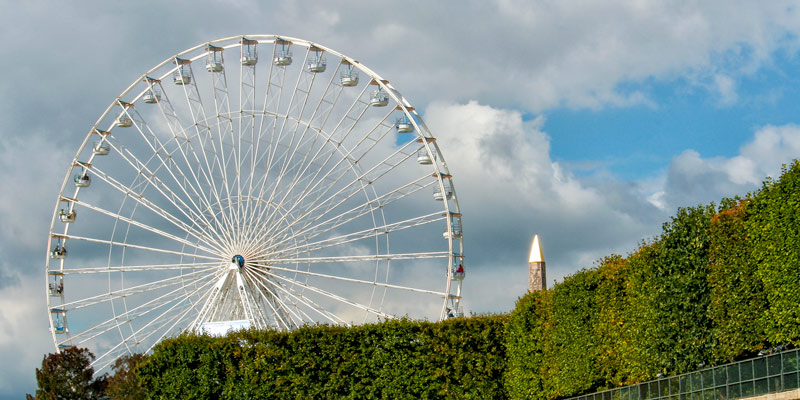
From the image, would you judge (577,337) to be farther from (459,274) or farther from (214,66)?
(214,66)

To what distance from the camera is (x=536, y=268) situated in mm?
49594

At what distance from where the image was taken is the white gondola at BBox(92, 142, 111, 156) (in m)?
Answer: 55.4

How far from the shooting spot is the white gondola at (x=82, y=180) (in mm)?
55438

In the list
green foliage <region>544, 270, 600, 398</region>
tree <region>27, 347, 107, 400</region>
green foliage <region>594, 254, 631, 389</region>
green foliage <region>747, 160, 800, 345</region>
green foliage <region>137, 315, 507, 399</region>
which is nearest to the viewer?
green foliage <region>747, 160, 800, 345</region>

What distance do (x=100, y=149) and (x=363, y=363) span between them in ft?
71.2

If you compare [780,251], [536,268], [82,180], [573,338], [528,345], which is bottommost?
[573,338]

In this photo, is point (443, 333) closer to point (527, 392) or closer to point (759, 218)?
point (527, 392)

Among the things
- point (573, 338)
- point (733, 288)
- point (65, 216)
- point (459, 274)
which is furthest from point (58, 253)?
point (733, 288)

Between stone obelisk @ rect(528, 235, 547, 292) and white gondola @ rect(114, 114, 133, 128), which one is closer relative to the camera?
stone obelisk @ rect(528, 235, 547, 292)

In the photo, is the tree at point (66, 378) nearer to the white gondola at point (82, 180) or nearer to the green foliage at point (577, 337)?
the white gondola at point (82, 180)

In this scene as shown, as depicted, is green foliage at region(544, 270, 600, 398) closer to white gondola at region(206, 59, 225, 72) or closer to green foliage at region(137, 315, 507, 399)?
green foliage at region(137, 315, 507, 399)

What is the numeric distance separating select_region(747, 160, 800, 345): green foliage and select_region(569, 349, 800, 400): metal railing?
67cm

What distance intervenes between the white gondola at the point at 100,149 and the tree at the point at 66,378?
15313mm

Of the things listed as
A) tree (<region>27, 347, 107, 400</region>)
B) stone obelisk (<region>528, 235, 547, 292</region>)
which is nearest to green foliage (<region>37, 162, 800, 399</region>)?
stone obelisk (<region>528, 235, 547, 292</region>)
